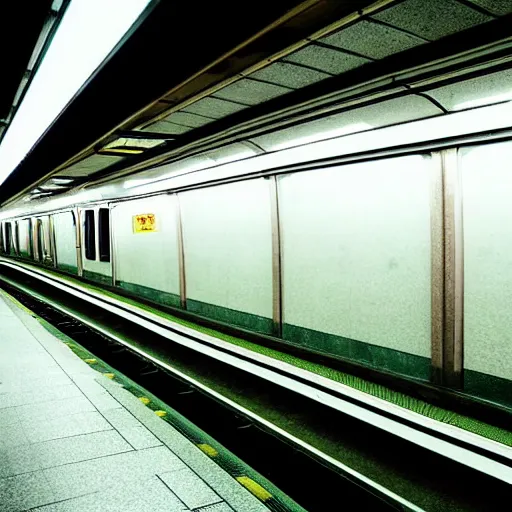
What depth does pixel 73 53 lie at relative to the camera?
308 centimetres

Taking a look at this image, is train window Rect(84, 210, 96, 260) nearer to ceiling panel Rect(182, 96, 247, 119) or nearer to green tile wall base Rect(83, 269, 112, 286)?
green tile wall base Rect(83, 269, 112, 286)

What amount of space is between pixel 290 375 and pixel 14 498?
2944 mm

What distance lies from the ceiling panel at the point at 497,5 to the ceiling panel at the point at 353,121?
3.14 ft

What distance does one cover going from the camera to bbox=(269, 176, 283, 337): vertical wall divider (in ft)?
18.2

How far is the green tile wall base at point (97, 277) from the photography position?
11.0m

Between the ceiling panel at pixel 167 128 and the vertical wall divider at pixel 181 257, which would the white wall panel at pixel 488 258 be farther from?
the vertical wall divider at pixel 181 257

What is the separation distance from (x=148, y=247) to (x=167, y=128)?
4.55 meters

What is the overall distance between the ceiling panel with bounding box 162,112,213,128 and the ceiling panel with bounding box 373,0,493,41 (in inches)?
83.9

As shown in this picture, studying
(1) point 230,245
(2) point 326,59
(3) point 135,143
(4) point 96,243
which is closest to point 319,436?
(1) point 230,245

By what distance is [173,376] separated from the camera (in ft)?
19.7

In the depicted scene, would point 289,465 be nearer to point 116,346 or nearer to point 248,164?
point 248,164

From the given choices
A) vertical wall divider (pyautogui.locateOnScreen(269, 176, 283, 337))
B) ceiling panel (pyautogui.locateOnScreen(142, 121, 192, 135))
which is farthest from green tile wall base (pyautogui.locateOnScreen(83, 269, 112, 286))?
ceiling panel (pyautogui.locateOnScreen(142, 121, 192, 135))

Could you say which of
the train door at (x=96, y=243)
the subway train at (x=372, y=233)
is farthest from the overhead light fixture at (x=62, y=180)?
the subway train at (x=372, y=233)

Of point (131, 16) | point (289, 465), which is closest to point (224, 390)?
point (289, 465)
